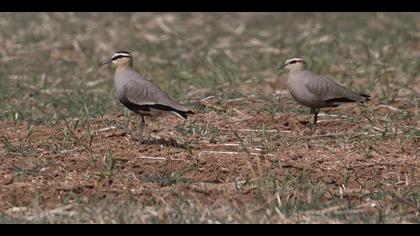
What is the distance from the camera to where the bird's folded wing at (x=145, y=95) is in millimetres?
8891

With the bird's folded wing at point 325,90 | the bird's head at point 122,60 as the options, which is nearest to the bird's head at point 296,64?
the bird's folded wing at point 325,90

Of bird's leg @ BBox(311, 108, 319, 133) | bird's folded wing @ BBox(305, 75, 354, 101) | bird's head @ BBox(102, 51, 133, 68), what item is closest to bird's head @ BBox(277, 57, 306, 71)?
bird's folded wing @ BBox(305, 75, 354, 101)

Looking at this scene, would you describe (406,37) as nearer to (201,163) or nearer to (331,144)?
(331,144)

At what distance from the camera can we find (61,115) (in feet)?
34.9

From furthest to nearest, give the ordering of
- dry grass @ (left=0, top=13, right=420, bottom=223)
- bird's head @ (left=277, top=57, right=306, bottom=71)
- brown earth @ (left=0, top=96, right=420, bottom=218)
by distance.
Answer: bird's head @ (left=277, top=57, right=306, bottom=71) → brown earth @ (left=0, top=96, right=420, bottom=218) → dry grass @ (left=0, top=13, right=420, bottom=223)

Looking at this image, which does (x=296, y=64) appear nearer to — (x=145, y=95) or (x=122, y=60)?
(x=122, y=60)

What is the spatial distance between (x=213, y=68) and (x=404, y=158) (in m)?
5.02

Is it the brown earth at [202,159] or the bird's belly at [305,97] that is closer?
the brown earth at [202,159]

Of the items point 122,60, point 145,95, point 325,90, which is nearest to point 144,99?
point 145,95

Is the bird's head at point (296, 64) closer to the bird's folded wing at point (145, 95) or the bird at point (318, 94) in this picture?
the bird at point (318, 94)

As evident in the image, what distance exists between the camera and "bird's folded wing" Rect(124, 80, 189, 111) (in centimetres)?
889

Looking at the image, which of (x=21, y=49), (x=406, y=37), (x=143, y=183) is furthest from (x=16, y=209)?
(x=406, y=37)

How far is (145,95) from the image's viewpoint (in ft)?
29.6

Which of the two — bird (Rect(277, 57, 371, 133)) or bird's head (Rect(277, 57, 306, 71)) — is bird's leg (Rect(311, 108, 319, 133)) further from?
bird's head (Rect(277, 57, 306, 71))
